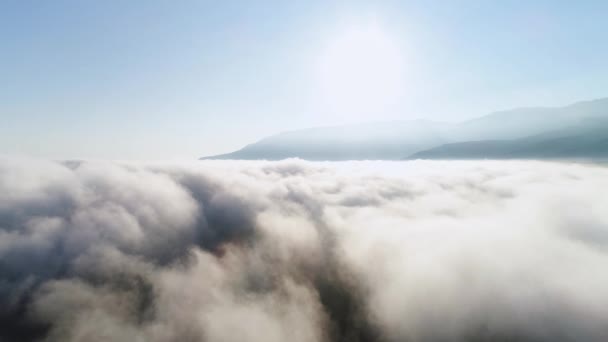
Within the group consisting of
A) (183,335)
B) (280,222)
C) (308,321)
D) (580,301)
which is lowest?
(308,321)

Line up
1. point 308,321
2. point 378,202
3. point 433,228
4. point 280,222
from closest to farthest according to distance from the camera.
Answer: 1. point 308,321
2. point 433,228
3. point 280,222
4. point 378,202

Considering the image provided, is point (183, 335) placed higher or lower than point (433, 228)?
lower

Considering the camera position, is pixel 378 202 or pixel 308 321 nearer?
pixel 308 321

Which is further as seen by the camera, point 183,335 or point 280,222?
point 280,222

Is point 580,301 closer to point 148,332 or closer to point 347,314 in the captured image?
point 347,314

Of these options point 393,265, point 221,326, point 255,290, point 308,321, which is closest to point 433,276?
point 393,265

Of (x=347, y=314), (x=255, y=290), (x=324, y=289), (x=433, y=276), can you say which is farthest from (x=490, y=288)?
(x=255, y=290)

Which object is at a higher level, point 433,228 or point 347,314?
point 433,228

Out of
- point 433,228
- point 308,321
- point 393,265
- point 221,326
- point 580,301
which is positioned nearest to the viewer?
point 580,301

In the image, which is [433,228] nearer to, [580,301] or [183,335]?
[580,301]
